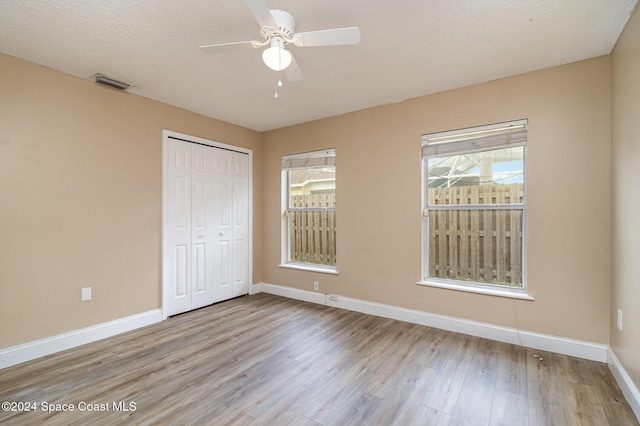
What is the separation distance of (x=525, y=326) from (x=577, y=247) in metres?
0.85

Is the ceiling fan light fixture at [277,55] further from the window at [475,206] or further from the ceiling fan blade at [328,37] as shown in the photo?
the window at [475,206]

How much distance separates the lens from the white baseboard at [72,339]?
2.41 meters

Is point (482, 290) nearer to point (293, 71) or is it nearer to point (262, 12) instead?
point (293, 71)

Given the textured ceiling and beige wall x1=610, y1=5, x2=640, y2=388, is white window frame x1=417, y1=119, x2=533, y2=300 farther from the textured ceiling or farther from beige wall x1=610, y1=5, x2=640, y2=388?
beige wall x1=610, y1=5, x2=640, y2=388

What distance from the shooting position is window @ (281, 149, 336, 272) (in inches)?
163

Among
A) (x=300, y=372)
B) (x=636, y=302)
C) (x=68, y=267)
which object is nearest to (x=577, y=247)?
(x=636, y=302)

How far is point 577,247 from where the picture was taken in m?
2.50

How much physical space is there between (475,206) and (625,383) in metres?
1.70

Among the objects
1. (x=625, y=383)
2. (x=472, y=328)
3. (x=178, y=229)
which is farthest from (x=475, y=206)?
(x=178, y=229)

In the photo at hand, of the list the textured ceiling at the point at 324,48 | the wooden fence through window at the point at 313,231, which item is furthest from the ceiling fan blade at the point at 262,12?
the wooden fence through window at the point at 313,231

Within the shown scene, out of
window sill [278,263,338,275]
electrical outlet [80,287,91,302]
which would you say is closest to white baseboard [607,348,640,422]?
window sill [278,263,338,275]

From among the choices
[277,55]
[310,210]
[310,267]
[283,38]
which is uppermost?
[283,38]

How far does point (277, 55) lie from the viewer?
6.10 feet

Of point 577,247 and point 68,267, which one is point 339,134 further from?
point 68,267
